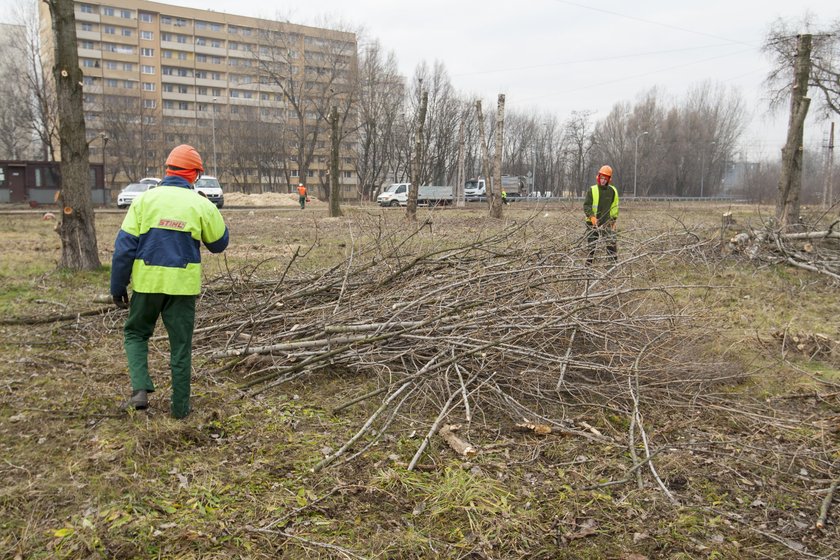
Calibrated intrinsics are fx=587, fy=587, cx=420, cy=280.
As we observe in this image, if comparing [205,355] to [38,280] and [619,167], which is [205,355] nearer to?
[38,280]

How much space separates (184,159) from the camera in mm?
3857

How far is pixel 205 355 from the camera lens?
5.14m

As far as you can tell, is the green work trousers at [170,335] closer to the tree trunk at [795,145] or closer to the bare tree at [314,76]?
the tree trunk at [795,145]

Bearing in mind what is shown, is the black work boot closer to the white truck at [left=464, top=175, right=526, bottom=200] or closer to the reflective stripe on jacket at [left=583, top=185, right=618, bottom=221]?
the reflective stripe on jacket at [left=583, top=185, right=618, bottom=221]

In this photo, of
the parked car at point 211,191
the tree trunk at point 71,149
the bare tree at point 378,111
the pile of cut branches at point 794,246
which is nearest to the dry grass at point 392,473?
the tree trunk at point 71,149

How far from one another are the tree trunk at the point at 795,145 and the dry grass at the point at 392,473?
808cm

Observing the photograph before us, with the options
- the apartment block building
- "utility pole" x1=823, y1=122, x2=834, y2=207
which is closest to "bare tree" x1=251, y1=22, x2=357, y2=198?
the apartment block building

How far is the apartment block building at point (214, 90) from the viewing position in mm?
50459

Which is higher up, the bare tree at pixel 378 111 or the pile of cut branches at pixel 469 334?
the bare tree at pixel 378 111

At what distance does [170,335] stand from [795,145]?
13.0m

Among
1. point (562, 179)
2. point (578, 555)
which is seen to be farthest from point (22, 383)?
point (562, 179)

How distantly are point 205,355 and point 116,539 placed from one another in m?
2.64

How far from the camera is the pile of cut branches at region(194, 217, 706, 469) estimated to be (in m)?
4.29

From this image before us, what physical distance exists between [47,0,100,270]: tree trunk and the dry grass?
376cm
